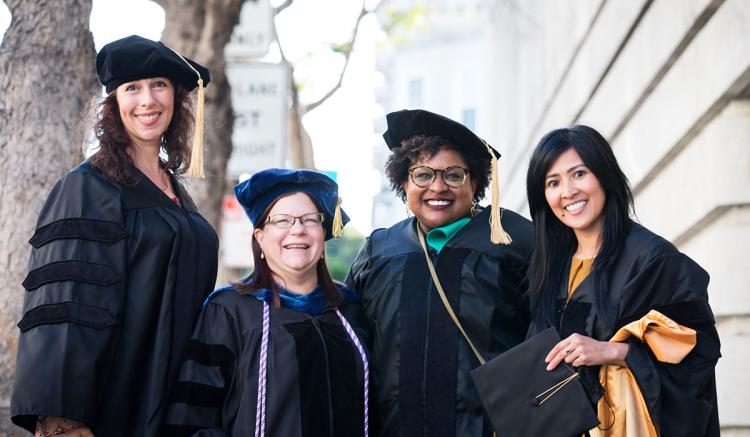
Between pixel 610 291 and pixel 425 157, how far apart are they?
4.05 ft

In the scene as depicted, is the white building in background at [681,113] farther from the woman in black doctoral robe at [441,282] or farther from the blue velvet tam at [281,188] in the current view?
the blue velvet tam at [281,188]

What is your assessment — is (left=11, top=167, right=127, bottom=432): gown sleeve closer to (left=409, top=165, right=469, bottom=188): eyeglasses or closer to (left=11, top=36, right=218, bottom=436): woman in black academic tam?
(left=11, top=36, right=218, bottom=436): woman in black academic tam

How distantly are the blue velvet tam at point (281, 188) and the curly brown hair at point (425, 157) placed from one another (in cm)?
57

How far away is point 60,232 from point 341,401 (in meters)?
1.28

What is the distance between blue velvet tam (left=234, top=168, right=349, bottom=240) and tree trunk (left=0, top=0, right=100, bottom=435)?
109 centimetres

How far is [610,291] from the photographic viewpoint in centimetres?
372

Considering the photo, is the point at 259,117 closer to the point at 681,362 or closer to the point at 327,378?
the point at 327,378

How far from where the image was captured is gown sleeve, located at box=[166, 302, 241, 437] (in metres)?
3.80

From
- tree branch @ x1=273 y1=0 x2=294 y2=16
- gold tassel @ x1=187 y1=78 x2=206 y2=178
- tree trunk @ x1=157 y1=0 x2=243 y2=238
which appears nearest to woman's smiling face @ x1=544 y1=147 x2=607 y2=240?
gold tassel @ x1=187 y1=78 x2=206 y2=178

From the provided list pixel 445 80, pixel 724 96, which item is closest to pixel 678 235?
pixel 724 96

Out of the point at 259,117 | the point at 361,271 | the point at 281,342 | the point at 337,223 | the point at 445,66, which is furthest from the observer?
the point at 445,66

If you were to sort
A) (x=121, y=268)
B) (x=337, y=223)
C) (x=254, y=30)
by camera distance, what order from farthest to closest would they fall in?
(x=254, y=30) < (x=337, y=223) < (x=121, y=268)

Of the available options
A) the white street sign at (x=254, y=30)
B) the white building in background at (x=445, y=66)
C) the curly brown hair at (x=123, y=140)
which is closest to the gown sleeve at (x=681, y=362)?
the curly brown hair at (x=123, y=140)

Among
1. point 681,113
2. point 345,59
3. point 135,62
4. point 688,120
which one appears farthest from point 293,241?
point 345,59
